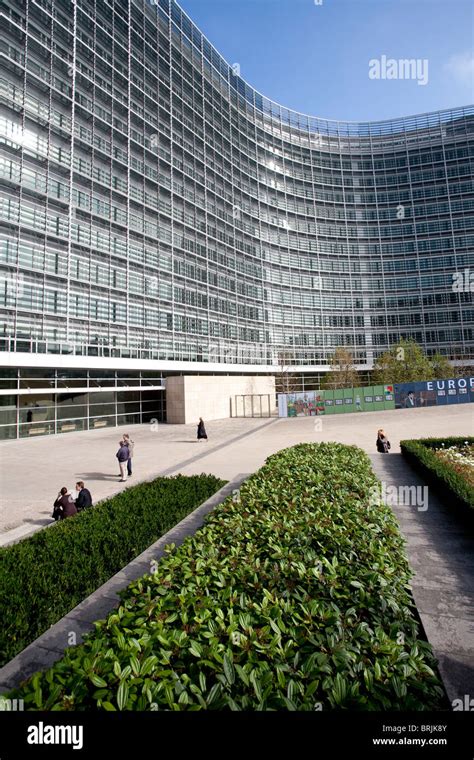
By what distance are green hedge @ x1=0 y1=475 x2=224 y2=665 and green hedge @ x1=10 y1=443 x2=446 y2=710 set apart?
69.4 inches

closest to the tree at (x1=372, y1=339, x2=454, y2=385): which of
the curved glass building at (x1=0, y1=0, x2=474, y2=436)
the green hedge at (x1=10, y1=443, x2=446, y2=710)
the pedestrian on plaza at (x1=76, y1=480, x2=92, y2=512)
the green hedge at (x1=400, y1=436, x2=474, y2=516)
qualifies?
the curved glass building at (x1=0, y1=0, x2=474, y2=436)

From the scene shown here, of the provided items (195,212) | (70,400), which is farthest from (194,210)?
(70,400)

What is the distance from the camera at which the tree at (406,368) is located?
1951 inches

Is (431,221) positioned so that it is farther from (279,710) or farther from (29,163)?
(279,710)

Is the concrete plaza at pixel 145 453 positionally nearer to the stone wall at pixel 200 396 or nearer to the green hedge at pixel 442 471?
the green hedge at pixel 442 471

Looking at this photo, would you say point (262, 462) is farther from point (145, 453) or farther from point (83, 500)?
point (83, 500)

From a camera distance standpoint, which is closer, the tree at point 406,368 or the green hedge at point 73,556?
the green hedge at point 73,556

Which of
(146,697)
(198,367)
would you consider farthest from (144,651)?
(198,367)

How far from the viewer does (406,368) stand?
50.3m

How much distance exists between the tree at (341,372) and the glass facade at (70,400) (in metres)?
29.9

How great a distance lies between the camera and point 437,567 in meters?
5.54

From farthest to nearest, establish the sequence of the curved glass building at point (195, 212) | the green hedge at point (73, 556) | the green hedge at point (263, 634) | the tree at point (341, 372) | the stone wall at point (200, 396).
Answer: the tree at point (341, 372) < the stone wall at point (200, 396) < the curved glass building at point (195, 212) < the green hedge at point (73, 556) < the green hedge at point (263, 634)

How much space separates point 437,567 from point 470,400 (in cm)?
4191

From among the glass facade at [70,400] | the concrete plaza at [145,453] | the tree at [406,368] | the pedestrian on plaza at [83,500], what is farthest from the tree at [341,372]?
the pedestrian on plaza at [83,500]
